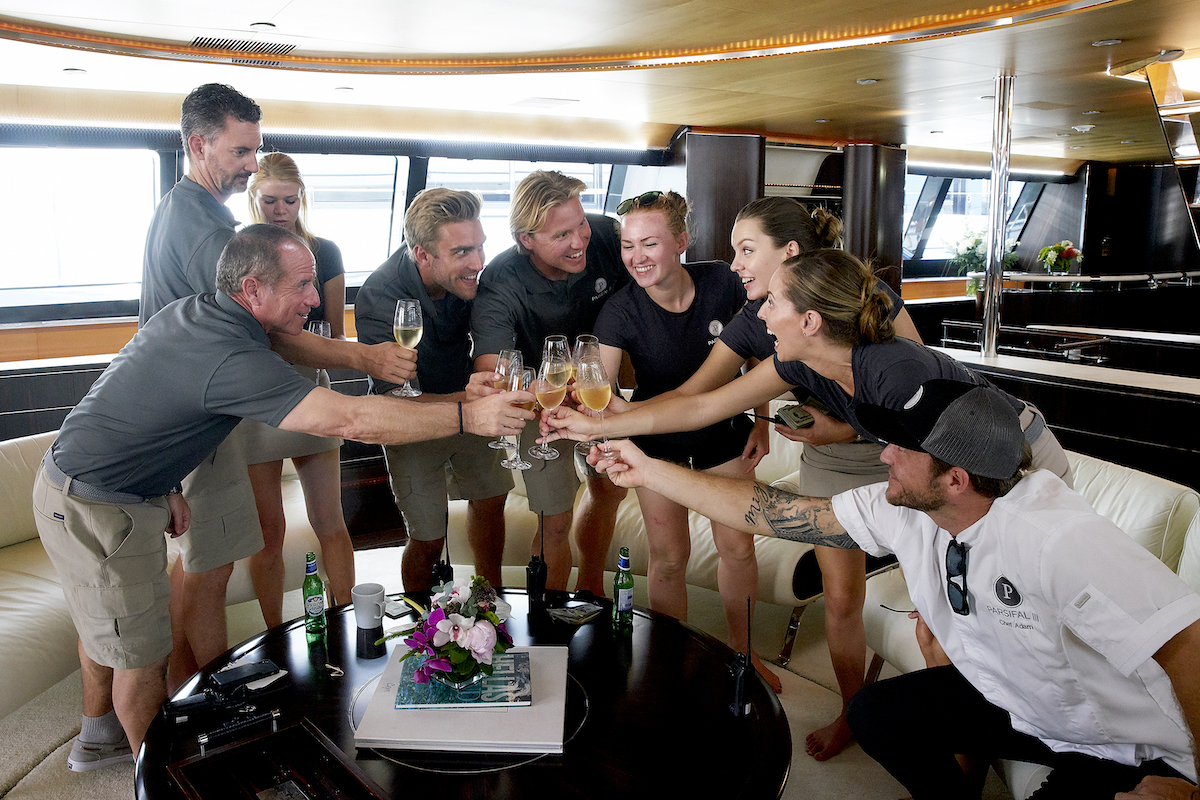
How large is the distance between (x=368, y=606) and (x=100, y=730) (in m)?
1.28

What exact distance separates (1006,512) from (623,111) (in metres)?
6.14

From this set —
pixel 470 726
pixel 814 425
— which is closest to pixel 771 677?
pixel 814 425

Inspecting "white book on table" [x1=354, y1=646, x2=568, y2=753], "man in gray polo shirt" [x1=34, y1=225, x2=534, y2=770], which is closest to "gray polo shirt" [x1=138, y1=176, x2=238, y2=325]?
"man in gray polo shirt" [x1=34, y1=225, x2=534, y2=770]

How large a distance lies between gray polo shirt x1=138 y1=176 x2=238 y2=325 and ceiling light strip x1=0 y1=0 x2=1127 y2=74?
243 centimetres

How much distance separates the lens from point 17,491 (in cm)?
342

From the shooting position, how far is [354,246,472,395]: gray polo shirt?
293cm

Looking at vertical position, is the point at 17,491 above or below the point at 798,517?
below

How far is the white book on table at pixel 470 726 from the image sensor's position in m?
1.69

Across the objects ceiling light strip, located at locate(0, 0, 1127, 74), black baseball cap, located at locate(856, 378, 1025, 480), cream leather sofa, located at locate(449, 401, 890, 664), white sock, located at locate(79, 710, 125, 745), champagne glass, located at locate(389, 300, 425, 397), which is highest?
ceiling light strip, located at locate(0, 0, 1127, 74)

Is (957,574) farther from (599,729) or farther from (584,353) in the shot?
(584,353)

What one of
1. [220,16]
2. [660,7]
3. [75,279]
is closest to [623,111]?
[660,7]

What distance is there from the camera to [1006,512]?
1700 millimetres

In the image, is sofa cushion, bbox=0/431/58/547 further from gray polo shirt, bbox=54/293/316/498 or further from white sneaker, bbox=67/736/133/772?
gray polo shirt, bbox=54/293/316/498

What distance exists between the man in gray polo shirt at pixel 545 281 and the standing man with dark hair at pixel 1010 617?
47.2 inches
